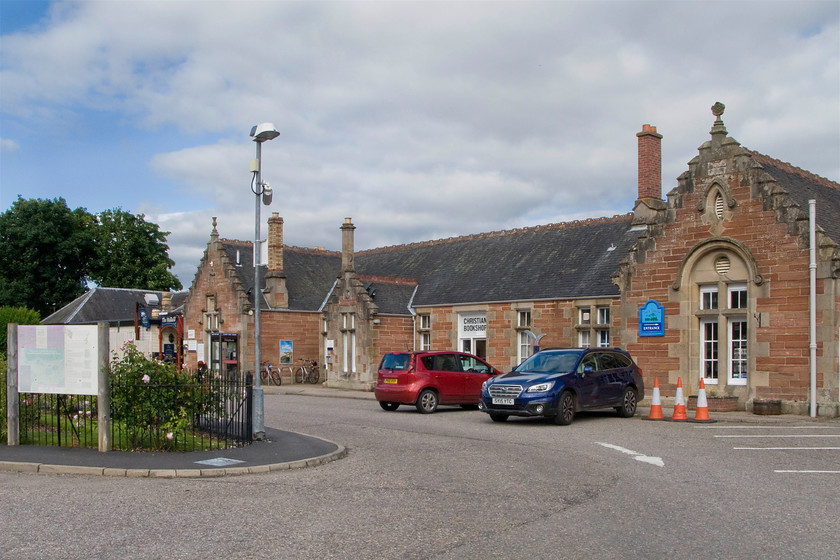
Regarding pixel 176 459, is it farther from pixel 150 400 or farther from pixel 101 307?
pixel 101 307

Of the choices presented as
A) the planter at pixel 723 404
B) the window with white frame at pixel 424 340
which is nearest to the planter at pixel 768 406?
the planter at pixel 723 404

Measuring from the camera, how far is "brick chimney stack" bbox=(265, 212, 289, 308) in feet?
123

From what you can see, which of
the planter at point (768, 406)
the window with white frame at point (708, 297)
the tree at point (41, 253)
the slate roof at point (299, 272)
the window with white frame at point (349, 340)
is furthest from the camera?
the tree at point (41, 253)

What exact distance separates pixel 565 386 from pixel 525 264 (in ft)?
47.7

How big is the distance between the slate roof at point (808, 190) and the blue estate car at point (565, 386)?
6665 millimetres

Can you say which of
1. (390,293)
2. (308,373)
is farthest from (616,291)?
(308,373)

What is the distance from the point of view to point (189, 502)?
9.02 metres

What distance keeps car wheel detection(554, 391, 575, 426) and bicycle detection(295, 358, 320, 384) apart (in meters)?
21.5

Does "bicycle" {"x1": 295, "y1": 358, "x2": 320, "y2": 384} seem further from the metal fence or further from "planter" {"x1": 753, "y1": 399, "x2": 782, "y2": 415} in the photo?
the metal fence

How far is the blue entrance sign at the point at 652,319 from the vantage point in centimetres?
2291

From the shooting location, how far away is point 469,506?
8.74m

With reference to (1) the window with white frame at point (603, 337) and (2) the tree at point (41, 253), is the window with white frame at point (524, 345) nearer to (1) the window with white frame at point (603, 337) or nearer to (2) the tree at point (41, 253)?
(1) the window with white frame at point (603, 337)

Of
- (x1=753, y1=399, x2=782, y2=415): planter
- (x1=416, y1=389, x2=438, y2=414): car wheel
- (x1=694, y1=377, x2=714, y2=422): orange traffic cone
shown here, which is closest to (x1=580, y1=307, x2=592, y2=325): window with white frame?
(x1=416, y1=389, x2=438, y2=414): car wheel

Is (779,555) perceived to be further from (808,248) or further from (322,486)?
(808,248)
